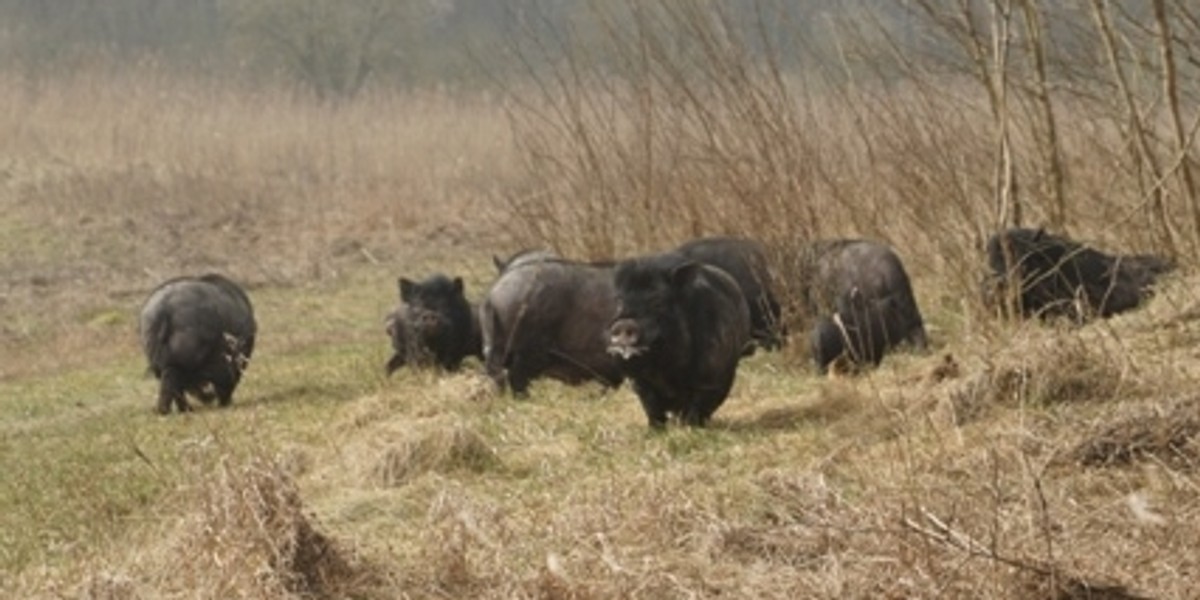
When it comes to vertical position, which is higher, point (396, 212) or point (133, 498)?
point (133, 498)

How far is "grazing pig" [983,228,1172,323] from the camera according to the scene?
42.0 ft

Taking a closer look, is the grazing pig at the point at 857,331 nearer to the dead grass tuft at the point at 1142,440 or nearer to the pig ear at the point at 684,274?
the pig ear at the point at 684,274

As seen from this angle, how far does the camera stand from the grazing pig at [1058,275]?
504 inches

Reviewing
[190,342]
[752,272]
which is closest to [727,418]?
[752,272]

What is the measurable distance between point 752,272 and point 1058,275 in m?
2.34

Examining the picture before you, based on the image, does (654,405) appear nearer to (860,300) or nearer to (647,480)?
(647,480)

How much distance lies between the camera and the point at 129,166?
34.8 meters

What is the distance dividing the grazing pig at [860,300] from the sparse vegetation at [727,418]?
0.33m

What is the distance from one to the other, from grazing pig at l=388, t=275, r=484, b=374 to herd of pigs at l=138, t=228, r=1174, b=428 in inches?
0.5

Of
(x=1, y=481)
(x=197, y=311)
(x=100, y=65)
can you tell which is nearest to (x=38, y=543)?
(x=1, y=481)

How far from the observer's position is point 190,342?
1559cm

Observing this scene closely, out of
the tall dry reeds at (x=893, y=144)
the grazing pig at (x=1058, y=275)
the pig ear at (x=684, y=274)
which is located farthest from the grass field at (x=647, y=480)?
the pig ear at (x=684, y=274)

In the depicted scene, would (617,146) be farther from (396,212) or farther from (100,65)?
(100,65)

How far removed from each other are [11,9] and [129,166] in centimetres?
4044
